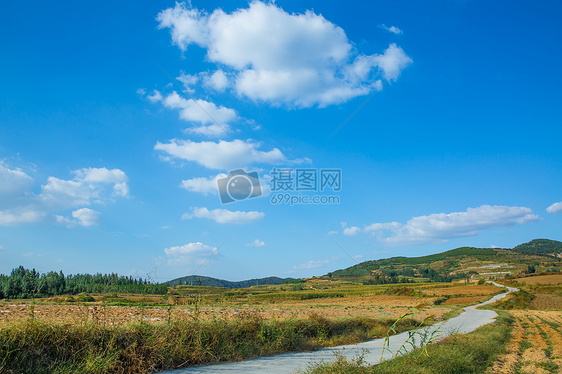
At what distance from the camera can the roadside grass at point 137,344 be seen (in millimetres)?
Answer: 7211

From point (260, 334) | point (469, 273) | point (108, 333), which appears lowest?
point (469, 273)

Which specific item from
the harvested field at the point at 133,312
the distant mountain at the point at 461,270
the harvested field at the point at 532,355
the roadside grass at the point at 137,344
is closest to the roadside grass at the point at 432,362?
the harvested field at the point at 532,355

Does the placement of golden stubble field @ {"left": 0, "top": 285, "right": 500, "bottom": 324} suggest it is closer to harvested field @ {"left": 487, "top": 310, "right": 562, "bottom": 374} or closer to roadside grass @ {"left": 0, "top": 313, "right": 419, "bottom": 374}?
roadside grass @ {"left": 0, "top": 313, "right": 419, "bottom": 374}

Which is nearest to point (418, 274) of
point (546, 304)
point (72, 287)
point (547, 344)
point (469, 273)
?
point (469, 273)

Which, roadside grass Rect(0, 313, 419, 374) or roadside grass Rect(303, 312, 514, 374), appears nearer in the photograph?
roadside grass Rect(0, 313, 419, 374)

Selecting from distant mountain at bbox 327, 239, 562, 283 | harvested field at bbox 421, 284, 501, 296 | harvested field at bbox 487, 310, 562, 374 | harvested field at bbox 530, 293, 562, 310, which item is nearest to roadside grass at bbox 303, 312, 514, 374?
harvested field at bbox 487, 310, 562, 374

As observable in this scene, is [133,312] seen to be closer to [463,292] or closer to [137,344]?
[137,344]

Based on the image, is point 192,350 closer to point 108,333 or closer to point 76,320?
point 108,333

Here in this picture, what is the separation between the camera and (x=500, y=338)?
1841 cm

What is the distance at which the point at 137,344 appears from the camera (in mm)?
8797

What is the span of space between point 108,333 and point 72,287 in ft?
190

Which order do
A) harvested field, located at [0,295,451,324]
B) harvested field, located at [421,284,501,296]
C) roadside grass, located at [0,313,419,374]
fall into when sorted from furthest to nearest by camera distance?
1. harvested field, located at [421,284,501,296]
2. harvested field, located at [0,295,451,324]
3. roadside grass, located at [0,313,419,374]

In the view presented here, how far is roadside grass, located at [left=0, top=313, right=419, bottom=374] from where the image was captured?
7.21 m

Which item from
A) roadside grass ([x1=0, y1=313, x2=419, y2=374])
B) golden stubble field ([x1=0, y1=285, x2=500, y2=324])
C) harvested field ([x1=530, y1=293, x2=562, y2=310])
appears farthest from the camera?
harvested field ([x1=530, y1=293, x2=562, y2=310])
